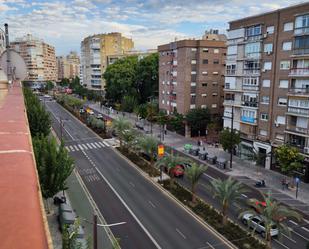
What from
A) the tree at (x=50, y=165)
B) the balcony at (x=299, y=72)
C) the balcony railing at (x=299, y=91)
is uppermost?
the balcony at (x=299, y=72)

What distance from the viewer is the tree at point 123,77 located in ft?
262

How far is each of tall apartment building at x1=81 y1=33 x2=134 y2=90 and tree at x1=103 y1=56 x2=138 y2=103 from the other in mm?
31030

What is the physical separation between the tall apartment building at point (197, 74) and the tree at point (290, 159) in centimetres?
2664

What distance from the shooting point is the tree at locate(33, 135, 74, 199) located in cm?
1919

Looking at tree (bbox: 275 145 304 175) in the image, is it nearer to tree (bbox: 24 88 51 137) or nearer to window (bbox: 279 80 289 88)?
window (bbox: 279 80 289 88)

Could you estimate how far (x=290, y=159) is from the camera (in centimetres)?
2948

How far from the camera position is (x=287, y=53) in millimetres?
33406

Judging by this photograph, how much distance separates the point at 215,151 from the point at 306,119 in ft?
49.5

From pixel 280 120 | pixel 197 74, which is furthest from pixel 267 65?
pixel 197 74

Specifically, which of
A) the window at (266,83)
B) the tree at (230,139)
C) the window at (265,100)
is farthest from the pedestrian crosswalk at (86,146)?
the window at (266,83)

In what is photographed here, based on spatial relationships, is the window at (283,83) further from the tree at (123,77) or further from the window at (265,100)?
the tree at (123,77)

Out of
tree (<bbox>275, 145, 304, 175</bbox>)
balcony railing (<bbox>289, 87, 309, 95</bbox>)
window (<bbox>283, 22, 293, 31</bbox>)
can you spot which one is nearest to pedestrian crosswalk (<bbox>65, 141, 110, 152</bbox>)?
tree (<bbox>275, 145, 304, 175</bbox>)

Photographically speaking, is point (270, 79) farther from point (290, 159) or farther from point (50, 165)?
point (50, 165)

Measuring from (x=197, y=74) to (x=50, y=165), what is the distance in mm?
40147
